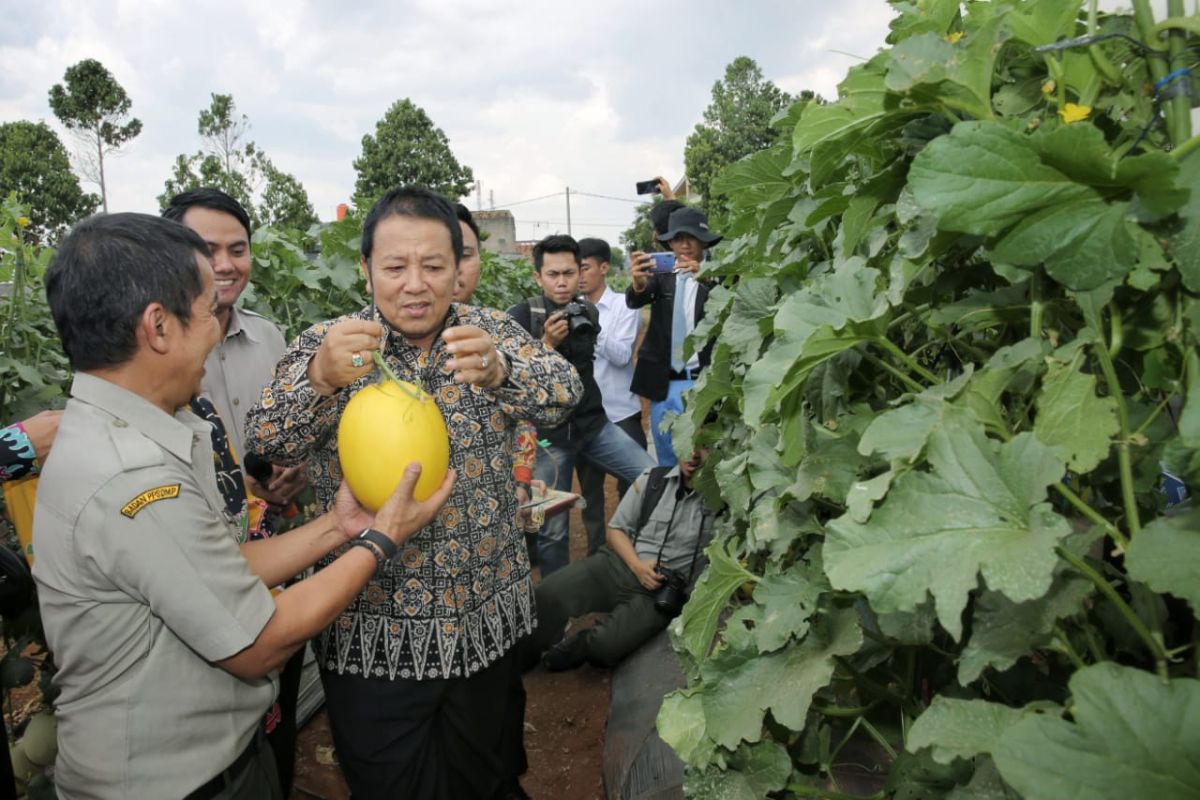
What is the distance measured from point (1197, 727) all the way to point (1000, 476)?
0.25 meters

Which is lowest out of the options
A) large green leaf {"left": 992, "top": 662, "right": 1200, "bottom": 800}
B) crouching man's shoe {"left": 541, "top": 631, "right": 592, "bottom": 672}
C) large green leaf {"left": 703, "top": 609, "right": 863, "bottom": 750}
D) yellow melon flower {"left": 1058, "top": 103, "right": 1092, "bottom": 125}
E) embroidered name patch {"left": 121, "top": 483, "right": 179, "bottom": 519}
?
crouching man's shoe {"left": 541, "top": 631, "right": 592, "bottom": 672}

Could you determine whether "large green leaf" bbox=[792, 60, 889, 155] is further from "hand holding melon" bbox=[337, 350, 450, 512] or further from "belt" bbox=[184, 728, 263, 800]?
"belt" bbox=[184, 728, 263, 800]

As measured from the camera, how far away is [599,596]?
14.5 feet

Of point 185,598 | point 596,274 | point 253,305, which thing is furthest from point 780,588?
point 596,274

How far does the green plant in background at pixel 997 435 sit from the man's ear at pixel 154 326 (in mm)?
1173

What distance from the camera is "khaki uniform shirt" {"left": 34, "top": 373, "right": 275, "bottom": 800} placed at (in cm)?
148

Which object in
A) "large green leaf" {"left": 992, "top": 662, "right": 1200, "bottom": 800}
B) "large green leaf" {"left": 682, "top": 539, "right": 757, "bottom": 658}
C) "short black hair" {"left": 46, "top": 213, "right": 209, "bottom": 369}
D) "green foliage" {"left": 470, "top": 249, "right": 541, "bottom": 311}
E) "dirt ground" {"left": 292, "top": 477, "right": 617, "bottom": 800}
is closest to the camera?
"large green leaf" {"left": 992, "top": 662, "right": 1200, "bottom": 800}

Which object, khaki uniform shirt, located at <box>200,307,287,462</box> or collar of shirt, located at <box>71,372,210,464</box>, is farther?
khaki uniform shirt, located at <box>200,307,287,462</box>

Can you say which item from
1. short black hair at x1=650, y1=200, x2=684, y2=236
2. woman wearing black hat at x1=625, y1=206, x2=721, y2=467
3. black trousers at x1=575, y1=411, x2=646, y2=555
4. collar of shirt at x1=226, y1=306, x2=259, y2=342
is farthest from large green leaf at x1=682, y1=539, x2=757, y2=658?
short black hair at x1=650, y1=200, x2=684, y2=236

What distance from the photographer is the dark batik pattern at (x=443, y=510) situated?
214 cm

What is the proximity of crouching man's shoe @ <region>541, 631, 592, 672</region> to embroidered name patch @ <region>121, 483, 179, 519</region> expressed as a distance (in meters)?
2.98

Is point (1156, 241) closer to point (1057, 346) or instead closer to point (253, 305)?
point (1057, 346)

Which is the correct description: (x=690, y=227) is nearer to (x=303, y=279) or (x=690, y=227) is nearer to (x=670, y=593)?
(x=670, y=593)

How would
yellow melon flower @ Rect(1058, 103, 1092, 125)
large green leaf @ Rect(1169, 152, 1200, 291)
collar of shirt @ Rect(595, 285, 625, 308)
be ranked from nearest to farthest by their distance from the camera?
large green leaf @ Rect(1169, 152, 1200, 291) < yellow melon flower @ Rect(1058, 103, 1092, 125) < collar of shirt @ Rect(595, 285, 625, 308)
